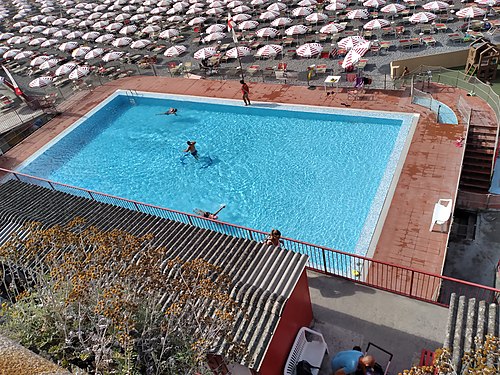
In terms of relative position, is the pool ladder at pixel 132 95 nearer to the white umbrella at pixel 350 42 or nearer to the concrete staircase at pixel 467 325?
the white umbrella at pixel 350 42

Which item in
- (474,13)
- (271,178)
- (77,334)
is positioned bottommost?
→ (271,178)

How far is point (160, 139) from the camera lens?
21.9 m

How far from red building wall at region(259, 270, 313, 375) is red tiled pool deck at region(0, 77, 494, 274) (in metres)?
4.32

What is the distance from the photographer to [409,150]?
1603cm

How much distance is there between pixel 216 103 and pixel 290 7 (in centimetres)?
1606

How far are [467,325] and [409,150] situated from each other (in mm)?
10824

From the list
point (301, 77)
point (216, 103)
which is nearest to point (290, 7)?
point (301, 77)

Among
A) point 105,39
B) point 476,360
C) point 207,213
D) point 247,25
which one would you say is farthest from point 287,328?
point 105,39

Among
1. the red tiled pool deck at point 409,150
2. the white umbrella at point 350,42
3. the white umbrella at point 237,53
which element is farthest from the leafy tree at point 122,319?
the white umbrella at point 350,42

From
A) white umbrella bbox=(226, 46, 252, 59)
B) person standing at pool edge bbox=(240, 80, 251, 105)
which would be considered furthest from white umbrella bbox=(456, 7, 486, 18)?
person standing at pool edge bbox=(240, 80, 251, 105)

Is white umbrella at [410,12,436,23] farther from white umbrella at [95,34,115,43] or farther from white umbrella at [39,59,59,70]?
white umbrella at [39,59,59,70]

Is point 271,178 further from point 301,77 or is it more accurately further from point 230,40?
point 230,40

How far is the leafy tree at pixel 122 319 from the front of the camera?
19.4 ft

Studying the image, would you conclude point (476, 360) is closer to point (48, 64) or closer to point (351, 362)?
point (351, 362)
